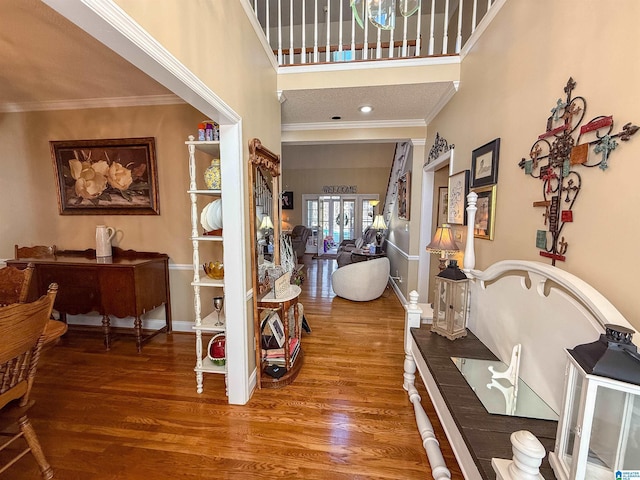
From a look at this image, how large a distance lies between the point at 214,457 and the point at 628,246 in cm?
229

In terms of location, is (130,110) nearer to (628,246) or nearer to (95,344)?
(95,344)

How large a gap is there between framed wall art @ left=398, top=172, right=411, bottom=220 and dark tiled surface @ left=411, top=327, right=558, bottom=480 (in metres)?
2.89

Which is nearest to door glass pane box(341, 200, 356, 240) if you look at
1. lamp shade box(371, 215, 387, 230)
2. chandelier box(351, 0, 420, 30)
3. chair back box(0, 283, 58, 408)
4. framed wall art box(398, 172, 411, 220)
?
lamp shade box(371, 215, 387, 230)

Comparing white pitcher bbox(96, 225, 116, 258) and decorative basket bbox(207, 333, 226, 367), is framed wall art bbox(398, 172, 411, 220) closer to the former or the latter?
decorative basket bbox(207, 333, 226, 367)

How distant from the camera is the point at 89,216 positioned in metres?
3.16

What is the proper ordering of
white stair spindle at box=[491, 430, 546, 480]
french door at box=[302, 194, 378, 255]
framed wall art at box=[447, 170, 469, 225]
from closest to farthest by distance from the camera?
white stair spindle at box=[491, 430, 546, 480], framed wall art at box=[447, 170, 469, 225], french door at box=[302, 194, 378, 255]

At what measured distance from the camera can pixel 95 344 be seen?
9.82 ft

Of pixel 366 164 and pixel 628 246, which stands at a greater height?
pixel 366 164

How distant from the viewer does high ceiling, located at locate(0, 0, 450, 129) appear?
1714mm

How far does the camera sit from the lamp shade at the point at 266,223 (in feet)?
7.81

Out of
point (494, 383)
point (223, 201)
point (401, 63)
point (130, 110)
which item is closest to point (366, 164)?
point (401, 63)

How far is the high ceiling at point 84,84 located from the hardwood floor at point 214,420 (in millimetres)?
2677

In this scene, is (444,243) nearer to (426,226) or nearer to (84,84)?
(426,226)

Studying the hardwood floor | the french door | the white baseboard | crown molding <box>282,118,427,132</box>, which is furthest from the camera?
the french door
